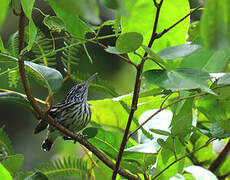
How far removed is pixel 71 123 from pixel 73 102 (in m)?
0.31

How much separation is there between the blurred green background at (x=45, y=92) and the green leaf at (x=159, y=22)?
2381mm

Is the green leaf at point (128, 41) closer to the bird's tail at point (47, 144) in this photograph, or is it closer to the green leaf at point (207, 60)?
the green leaf at point (207, 60)

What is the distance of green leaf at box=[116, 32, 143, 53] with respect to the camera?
0.90m

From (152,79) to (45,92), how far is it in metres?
3.50

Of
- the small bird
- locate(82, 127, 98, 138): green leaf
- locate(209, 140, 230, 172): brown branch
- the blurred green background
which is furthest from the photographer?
the blurred green background

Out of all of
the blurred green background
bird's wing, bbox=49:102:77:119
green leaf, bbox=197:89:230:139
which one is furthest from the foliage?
the blurred green background

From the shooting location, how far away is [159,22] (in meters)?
1.28

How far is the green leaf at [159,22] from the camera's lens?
1.11 metres

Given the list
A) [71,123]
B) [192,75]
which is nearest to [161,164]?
[192,75]

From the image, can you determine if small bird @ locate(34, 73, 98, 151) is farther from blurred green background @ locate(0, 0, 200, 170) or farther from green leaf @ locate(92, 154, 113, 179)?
green leaf @ locate(92, 154, 113, 179)

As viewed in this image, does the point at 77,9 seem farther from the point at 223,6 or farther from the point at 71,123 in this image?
the point at 71,123

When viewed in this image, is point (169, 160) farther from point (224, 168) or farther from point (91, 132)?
point (224, 168)

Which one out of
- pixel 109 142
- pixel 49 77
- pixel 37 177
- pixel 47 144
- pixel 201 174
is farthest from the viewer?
pixel 47 144

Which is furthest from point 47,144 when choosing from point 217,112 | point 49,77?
point 217,112
